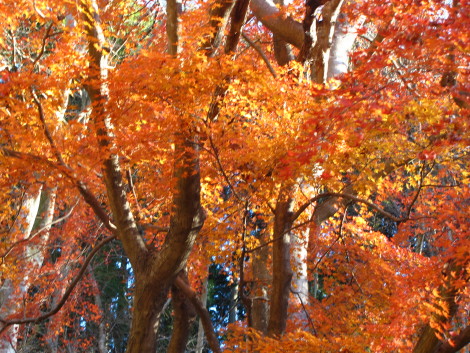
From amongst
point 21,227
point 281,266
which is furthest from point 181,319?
point 21,227

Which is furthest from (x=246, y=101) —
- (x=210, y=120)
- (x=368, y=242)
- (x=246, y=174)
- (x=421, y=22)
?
(x=368, y=242)

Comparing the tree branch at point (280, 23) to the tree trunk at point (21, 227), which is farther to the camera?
the tree trunk at point (21, 227)

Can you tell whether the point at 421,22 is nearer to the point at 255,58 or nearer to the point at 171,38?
the point at 171,38

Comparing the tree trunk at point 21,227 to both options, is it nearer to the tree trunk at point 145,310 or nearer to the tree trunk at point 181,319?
the tree trunk at point 181,319

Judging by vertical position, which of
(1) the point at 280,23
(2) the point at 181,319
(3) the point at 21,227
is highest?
(1) the point at 280,23

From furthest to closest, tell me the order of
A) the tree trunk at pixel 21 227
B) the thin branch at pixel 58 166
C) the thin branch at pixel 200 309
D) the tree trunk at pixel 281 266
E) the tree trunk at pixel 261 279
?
the tree trunk at pixel 21 227
the tree trunk at pixel 261 279
the thin branch at pixel 200 309
the tree trunk at pixel 281 266
the thin branch at pixel 58 166

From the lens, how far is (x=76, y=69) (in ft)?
19.0

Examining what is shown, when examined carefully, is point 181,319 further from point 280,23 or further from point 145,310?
point 280,23

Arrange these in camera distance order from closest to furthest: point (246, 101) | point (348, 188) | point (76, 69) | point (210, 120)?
point (210, 120) → point (246, 101) → point (76, 69) → point (348, 188)

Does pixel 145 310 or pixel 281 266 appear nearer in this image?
pixel 145 310

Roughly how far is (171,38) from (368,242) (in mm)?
7037

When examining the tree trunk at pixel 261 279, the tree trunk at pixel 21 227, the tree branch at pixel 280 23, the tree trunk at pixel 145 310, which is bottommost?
the tree trunk at pixel 145 310

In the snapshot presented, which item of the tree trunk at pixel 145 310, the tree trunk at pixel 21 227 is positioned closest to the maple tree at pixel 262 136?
the tree trunk at pixel 145 310

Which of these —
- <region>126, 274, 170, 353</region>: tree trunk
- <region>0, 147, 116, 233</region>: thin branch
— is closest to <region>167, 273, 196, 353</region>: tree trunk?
<region>126, 274, 170, 353</region>: tree trunk
